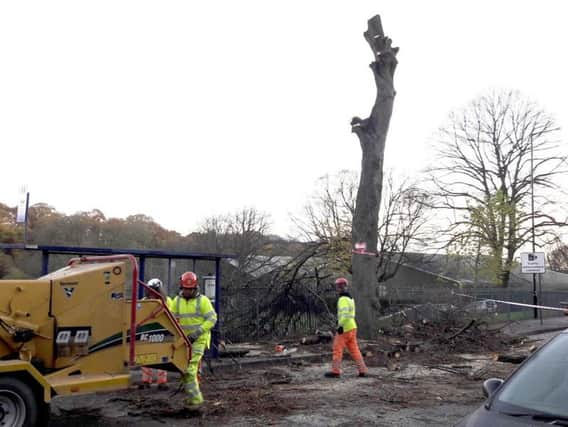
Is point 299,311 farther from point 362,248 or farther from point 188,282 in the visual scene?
point 188,282

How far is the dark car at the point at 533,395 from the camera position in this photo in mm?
3855

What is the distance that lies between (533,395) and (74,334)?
5.04m

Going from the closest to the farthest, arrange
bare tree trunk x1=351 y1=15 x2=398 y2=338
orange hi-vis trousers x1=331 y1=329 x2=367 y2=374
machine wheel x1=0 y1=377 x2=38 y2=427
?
machine wheel x1=0 y1=377 x2=38 y2=427
orange hi-vis trousers x1=331 y1=329 x2=367 y2=374
bare tree trunk x1=351 y1=15 x2=398 y2=338

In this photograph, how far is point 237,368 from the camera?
11.9 m

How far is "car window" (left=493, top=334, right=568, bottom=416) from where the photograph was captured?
160 inches

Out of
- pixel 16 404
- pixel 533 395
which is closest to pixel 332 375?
pixel 16 404

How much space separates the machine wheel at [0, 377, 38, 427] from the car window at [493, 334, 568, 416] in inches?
181

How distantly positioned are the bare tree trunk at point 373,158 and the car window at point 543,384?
11.9 meters

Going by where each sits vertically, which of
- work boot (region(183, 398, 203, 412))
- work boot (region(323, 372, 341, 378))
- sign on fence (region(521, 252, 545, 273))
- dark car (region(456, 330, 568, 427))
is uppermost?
sign on fence (region(521, 252, 545, 273))

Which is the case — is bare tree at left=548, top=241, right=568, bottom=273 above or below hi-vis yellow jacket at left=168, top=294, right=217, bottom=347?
above

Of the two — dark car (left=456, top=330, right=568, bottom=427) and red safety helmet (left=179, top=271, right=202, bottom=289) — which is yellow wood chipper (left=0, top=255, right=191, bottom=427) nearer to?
red safety helmet (left=179, top=271, right=202, bottom=289)

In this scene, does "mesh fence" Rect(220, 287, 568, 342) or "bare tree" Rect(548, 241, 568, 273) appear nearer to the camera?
"mesh fence" Rect(220, 287, 568, 342)

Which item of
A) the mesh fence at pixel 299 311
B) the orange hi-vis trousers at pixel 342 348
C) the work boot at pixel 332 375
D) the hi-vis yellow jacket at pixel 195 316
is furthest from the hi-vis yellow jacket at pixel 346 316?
the mesh fence at pixel 299 311

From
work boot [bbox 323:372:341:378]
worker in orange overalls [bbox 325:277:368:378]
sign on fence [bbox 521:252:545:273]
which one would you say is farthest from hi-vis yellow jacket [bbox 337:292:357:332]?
sign on fence [bbox 521:252:545:273]
